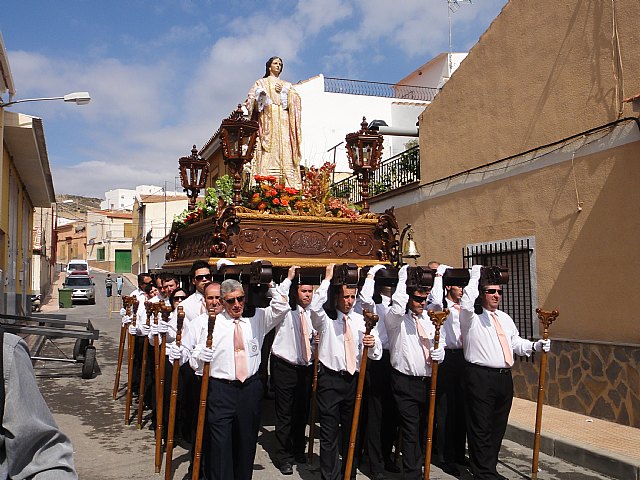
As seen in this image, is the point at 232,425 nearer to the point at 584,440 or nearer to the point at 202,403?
the point at 202,403

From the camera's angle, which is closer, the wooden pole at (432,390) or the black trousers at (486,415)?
the wooden pole at (432,390)

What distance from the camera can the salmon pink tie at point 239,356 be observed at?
14.5 feet

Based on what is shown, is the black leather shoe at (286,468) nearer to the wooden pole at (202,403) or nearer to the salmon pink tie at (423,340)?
the wooden pole at (202,403)

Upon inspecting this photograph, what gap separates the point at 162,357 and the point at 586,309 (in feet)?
16.7

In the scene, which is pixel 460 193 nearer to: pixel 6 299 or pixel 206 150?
pixel 6 299

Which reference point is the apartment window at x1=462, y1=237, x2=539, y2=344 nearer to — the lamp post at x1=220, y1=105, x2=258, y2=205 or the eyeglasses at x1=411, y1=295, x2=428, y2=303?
the eyeglasses at x1=411, y1=295, x2=428, y2=303

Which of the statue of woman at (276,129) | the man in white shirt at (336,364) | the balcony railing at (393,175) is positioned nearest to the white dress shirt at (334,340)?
the man in white shirt at (336,364)

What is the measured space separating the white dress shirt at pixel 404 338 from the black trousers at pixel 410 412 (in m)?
0.08

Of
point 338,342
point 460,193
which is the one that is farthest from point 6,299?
point 338,342

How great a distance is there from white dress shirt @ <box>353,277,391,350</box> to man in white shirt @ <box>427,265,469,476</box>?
0.47 meters

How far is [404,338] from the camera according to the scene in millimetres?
5242

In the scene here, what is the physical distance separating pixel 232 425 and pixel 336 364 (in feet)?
3.44

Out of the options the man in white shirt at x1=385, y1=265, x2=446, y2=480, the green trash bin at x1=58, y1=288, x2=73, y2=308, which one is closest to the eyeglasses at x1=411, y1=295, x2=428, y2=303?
the man in white shirt at x1=385, y1=265, x2=446, y2=480

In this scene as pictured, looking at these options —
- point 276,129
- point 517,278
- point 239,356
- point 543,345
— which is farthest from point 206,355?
point 517,278
